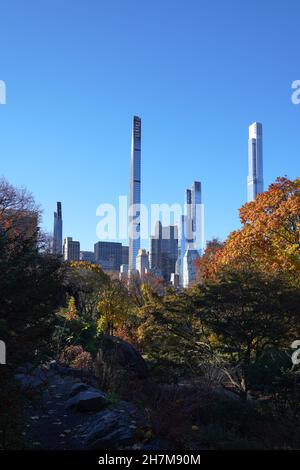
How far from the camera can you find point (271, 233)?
20.0 m

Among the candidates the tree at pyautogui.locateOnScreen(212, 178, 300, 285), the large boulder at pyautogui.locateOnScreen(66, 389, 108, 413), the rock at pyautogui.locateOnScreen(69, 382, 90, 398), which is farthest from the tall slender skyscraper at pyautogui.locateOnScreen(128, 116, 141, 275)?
the large boulder at pyautogui.locateOnScreen(66, 389, 108, 413)

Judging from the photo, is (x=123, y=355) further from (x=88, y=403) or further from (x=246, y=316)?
(x=88, y=403)

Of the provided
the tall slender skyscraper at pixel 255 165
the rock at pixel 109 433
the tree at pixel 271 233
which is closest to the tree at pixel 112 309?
the tree at pixel 271 233

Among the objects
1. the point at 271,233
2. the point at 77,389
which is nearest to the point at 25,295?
the point at 77,389

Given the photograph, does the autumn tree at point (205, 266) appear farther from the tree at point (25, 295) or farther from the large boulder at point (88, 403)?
the tree at point (25, 295)

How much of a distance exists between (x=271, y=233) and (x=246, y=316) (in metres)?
8.00

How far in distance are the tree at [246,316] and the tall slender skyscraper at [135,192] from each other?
129 m

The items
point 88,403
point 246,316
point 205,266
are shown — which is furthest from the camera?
point 205,266

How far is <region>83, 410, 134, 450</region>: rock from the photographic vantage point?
Answer: 6930mm

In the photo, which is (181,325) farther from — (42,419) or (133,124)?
(133,124)

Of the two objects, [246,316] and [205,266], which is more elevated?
[205,266]

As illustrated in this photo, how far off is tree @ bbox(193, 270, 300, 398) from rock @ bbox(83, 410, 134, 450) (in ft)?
17.6

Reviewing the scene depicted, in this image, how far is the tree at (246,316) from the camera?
497 inches

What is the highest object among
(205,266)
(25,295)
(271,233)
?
(271,233)
